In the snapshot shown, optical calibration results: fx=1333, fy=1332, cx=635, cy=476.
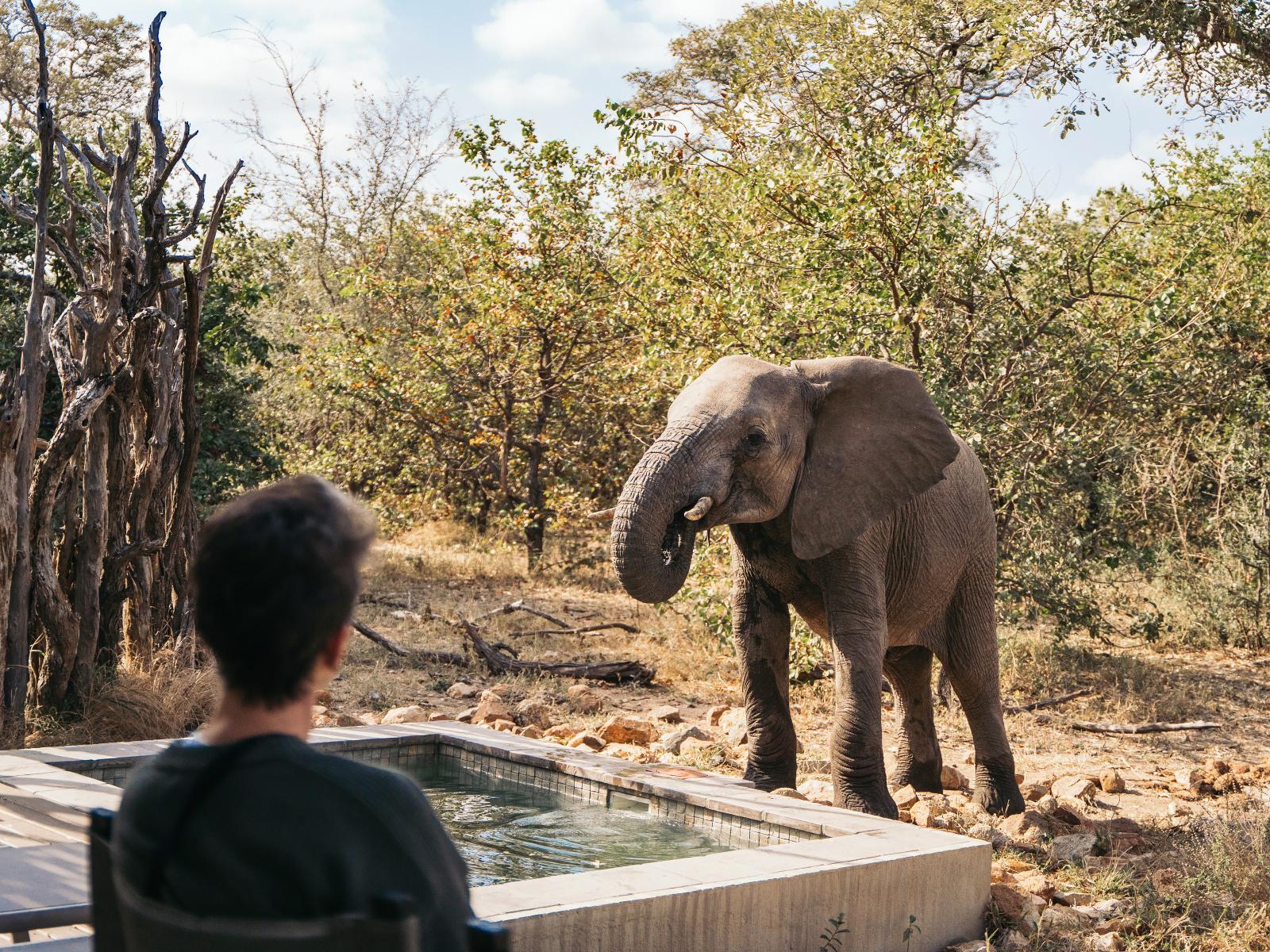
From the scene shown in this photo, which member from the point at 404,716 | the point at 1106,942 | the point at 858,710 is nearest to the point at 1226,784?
the point at 858,710

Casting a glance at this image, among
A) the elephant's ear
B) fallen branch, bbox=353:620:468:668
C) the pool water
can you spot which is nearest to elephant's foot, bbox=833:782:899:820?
the pool water

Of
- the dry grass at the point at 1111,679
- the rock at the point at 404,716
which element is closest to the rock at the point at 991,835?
the rock at the point at 404,716

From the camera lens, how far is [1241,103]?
1275 centimetres

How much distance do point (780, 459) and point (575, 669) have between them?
206 inches

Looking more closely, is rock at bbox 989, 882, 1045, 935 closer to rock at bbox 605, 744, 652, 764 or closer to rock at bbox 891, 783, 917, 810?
rock at bbox 891, 783, 917, 810

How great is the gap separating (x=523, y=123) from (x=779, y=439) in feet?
31.1

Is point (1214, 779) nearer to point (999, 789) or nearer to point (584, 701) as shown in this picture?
A: point (999, 789)

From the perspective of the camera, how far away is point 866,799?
5984mm

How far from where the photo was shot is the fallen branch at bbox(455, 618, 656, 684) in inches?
425

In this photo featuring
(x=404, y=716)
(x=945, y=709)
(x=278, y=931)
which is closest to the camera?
(x=278, y=931)

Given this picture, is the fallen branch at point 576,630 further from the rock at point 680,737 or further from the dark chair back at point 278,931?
the dark chair back at point 278,931

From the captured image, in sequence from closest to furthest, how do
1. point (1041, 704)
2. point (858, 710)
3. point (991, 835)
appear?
1. point (858, 710)
2. point (991, 835)
3. point (1041, 704)

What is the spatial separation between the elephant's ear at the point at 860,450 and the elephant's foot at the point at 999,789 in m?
1.76

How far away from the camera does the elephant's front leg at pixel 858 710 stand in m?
5.98
